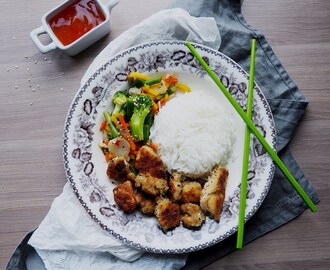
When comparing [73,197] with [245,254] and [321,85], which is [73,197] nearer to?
[245,254]

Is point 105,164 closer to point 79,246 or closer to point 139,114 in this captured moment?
point 139,114

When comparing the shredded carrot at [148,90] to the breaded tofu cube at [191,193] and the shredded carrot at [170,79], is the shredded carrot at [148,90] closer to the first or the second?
the shredded carrot at [170,79]

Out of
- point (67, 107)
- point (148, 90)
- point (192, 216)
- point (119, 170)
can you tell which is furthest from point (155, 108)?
point (192, 216)

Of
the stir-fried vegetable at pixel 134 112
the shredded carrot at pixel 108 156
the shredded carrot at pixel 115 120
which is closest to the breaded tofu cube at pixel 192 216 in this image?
the stir-fried vegetable at pixel 134 112

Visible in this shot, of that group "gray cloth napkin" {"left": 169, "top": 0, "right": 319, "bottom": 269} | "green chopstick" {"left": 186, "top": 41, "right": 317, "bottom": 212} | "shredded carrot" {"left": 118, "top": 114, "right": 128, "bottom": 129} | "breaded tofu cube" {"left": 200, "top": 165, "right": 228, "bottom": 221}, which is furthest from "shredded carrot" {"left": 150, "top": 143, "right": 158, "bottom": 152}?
"gray cloth napkin" {"left": 169, "top": 0, "right": 319, "bottom": 269}

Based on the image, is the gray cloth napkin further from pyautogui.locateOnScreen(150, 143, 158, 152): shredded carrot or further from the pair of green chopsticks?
pyautogui.locateOnScreen(150, 143, 158, 152): shredded carrot

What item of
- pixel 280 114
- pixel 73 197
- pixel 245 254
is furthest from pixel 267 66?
pixel 73 197
